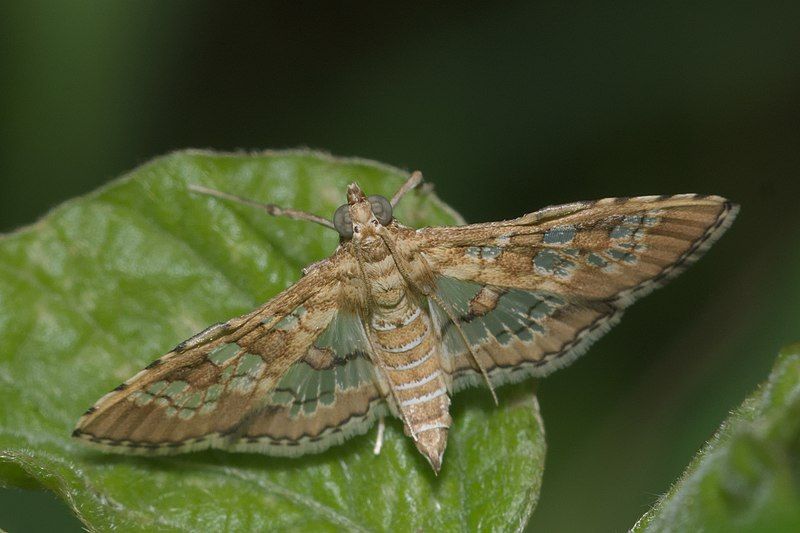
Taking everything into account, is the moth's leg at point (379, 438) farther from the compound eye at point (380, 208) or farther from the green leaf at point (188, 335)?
the compound eye at point (380, 208)

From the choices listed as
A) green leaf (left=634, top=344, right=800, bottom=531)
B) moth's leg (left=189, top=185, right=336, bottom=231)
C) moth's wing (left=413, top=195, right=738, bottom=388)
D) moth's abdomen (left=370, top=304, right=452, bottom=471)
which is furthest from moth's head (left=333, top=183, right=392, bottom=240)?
green leaf (left=634, top=344, right=800, bottom=531)

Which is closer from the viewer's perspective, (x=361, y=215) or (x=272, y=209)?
(x=361, y=215)

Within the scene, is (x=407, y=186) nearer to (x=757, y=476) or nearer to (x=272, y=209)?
(x=272, y=209)

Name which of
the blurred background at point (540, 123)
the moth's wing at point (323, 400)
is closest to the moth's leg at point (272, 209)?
the moth's wing at point (323, 400)

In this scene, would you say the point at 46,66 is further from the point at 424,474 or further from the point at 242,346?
the point at 424,474

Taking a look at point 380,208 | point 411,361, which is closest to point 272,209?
point 380,208

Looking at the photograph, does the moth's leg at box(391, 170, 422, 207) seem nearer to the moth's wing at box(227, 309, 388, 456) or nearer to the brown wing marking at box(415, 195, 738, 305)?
the brown wing marking at box(415, 195, 738, 305)
